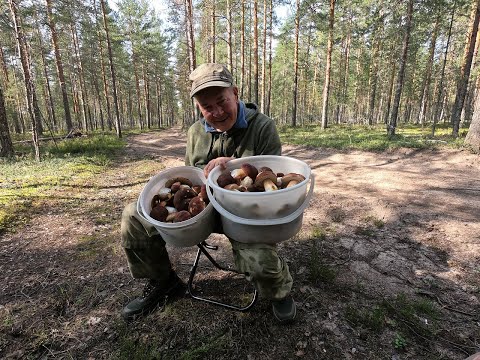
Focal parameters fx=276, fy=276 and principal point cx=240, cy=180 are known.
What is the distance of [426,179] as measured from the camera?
23.5 feet

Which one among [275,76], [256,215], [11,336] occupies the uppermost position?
[275,76]

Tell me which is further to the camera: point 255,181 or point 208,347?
point 208,347

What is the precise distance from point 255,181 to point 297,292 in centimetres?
151

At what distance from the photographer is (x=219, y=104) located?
90.5 inches

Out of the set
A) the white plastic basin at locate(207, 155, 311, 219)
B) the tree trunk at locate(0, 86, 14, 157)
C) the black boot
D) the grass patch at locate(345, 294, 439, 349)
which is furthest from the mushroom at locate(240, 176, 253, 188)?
the tree trunk at locate(0, 86, 14, 157)

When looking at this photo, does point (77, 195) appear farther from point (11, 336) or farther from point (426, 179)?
point (426, 179)

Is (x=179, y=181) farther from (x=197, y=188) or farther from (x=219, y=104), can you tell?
(x=219, y=104)

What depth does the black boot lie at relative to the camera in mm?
2535

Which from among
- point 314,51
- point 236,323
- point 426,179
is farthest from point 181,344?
point 314,51

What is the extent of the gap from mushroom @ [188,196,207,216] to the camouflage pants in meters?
0.40

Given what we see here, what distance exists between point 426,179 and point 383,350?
6.43 meters

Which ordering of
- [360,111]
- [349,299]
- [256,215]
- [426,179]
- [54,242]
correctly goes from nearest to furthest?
1. [256,215]
2. [349,299]
3. [54,242]
4. [426,179]
5. [360,111]

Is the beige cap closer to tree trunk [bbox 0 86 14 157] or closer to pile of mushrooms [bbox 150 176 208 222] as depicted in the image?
pile of mushrooms [bbox 150 176 208 222]

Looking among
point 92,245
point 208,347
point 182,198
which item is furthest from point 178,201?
point 92,245
